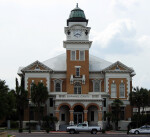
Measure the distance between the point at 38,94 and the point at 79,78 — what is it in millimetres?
9229

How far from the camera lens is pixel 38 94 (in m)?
64.6

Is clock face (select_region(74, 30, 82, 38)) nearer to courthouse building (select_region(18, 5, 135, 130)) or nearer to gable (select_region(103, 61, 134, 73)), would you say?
courthouse building (select_region(18, 5, 135, 130))

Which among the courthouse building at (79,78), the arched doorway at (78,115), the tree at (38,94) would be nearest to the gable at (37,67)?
the courthouse building at (79,78)

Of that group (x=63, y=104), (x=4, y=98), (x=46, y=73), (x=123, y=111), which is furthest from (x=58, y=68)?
(x=4, y=98)

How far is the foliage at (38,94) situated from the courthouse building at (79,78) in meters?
2.78

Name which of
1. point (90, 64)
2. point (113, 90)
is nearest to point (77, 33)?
point (90, 64)

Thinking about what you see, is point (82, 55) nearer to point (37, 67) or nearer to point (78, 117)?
point (37, 67)

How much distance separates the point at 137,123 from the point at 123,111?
209 inches

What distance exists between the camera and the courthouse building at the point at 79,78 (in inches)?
2692

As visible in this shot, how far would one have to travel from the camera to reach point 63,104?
66375mm

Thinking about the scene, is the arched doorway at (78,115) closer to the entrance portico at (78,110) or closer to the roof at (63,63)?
the entrance portico at (78,110)

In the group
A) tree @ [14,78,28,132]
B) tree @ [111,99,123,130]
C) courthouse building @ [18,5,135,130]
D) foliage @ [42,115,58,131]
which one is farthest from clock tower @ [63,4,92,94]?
tree @ [14,78,28,132]

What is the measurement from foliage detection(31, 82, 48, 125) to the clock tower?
20.3 feet

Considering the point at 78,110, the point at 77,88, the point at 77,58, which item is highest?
the point at 77,58
